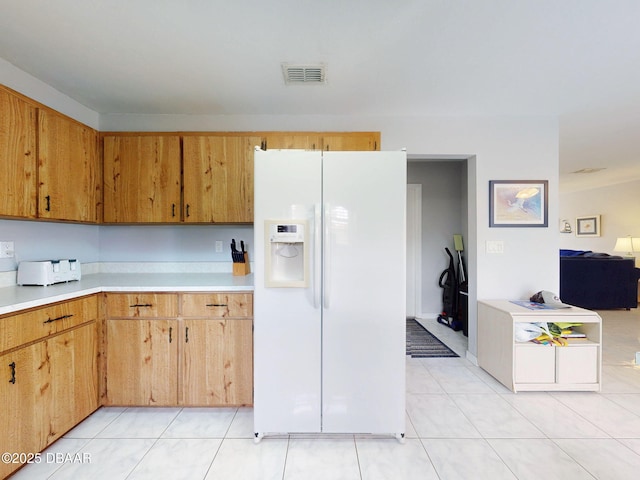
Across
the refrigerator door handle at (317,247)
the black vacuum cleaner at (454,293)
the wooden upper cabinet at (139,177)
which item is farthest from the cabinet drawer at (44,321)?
the black vacuum cleaner at (454,293)

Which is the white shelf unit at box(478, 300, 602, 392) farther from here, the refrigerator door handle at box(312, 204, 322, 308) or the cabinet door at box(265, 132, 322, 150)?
the cabinet door at box(265, 132, 322, 150)

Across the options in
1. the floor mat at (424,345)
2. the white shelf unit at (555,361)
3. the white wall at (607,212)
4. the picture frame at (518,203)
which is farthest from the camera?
the white wall at (607,212)

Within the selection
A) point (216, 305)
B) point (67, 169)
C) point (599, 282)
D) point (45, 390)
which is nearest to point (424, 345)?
point (216, 305)

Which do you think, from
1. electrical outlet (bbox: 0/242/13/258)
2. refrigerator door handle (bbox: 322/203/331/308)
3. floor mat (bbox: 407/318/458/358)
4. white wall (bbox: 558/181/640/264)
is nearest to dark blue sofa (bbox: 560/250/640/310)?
white wall (bbox: 558/181/640/264)

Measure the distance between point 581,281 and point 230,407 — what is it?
5.71 metres

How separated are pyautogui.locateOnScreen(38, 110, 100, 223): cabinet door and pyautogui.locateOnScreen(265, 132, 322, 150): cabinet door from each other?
140 centimetres

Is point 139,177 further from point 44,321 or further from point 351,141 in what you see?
point 351,141

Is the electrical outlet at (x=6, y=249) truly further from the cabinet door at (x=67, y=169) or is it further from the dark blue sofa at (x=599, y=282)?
the dark blue sofa at (x=599, y=282)

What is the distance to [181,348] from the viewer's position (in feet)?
6.93

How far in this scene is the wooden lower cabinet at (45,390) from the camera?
1.52 metres

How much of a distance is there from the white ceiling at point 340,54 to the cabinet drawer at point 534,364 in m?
2.02

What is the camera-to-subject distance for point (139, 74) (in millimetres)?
2143

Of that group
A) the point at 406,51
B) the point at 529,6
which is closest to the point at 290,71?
the point at 406,51

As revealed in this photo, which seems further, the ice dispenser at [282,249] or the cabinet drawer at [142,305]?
the cabinet drawer at [142,305]
